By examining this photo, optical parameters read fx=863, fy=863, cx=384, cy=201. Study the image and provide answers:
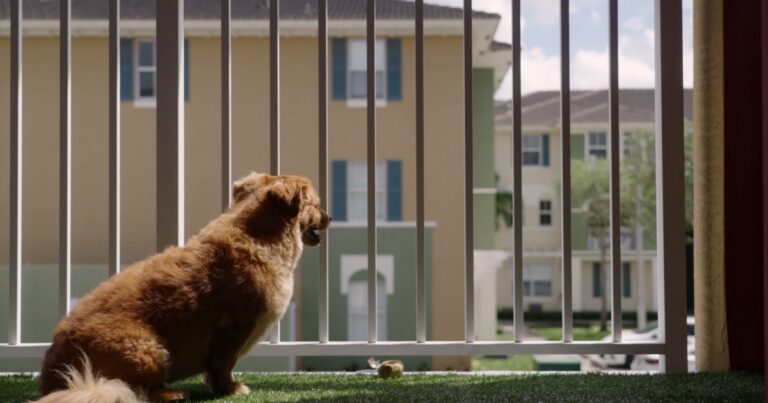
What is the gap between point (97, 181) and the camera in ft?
65.2

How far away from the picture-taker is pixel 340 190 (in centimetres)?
1961

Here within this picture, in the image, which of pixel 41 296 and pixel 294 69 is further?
pixel 294 69

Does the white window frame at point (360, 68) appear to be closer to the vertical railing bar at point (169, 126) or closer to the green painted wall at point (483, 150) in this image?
the green painted wall at point (483, 150)

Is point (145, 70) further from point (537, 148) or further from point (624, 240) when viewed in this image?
point (624, 240)

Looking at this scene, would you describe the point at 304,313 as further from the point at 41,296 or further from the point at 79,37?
the point at 79,37

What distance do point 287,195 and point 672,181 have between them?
4.19 ft

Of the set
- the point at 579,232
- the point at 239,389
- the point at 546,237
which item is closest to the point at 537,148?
the point at 546,237

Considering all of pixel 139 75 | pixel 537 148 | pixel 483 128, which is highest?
pixel 139 75

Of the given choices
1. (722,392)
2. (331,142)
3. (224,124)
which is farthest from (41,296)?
(722,392)

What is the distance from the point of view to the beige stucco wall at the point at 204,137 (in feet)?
64.1

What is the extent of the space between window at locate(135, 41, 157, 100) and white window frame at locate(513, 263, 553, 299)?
18.9m

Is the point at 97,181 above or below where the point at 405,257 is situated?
above

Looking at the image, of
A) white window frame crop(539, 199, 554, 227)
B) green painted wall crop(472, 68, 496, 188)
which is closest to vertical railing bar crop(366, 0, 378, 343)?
green painted wall crop(472, 68, 496, 188)

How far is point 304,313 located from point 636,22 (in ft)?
54.0
